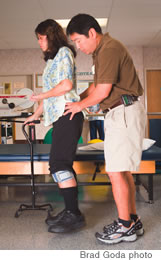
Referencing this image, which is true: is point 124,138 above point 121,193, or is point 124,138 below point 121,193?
above

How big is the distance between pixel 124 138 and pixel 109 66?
0.39 meters

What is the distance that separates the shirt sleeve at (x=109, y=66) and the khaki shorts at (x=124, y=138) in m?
0.18

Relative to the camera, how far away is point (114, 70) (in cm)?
157

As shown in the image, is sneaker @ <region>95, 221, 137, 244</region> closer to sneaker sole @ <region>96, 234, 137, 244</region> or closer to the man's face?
sneaker sole @ <region>96, 234, 137, 244</region>

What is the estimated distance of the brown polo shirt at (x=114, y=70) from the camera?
61.6 inches

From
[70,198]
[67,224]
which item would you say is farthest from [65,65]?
[67,224]

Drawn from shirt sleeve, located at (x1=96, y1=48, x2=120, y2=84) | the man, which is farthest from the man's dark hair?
shirt sleeve, located at (x1=96, y1=48, x2=120, y2=84)

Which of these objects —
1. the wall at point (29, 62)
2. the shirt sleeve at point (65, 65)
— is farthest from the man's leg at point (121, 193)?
the wall at point (29, 62)

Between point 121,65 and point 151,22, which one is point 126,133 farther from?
point 151,22

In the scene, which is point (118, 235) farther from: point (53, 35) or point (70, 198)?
point (53, 35)

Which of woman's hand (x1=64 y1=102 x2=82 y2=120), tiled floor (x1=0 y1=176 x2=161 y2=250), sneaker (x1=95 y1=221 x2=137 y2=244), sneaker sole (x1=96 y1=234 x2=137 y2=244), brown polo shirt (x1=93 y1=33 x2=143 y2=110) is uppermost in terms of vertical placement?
brown polo shirt (x1=93 y1=33 x2=143 y2=110)

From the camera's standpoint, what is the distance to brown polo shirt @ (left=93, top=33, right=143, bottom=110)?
1.56m
